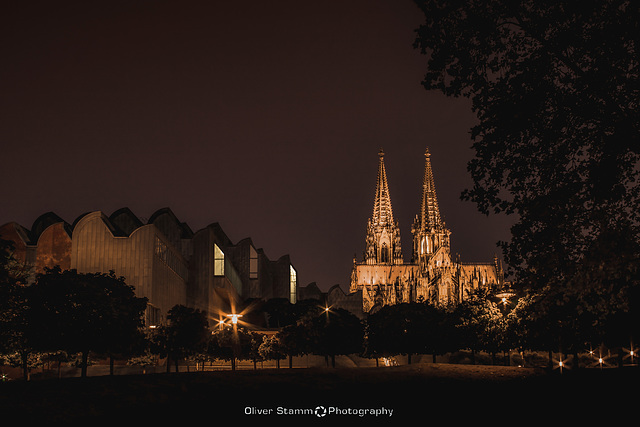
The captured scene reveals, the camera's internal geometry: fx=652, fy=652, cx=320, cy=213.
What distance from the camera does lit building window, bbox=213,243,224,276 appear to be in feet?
261

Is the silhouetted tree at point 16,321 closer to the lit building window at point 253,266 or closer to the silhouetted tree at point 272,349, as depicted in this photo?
the silhouetted tree at point 272,349

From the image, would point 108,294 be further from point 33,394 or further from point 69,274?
point 33,394

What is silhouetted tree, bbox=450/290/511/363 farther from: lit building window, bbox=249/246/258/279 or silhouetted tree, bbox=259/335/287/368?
lit building window, bbox=249/246/258/279

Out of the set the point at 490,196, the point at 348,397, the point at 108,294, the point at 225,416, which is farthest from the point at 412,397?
the point at 108,294

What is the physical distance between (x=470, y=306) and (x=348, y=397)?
125 feet

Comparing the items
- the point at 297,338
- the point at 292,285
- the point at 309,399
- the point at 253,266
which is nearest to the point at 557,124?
the point at 309,399

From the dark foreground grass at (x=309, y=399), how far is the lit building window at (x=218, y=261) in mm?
49569

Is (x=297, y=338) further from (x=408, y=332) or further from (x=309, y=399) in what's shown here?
(x=309, y=399)

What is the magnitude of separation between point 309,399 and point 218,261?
5889 centimetres

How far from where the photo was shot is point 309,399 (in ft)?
75.5

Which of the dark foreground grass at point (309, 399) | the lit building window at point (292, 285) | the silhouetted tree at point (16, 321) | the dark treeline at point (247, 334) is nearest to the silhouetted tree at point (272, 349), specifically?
the dark treeline at point (247, 334)

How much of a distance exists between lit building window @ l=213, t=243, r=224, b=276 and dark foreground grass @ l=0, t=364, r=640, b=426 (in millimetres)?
49569

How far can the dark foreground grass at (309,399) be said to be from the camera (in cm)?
1977

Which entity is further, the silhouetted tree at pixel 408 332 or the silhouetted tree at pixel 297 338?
the silhouetted tree at pixel 408 332
